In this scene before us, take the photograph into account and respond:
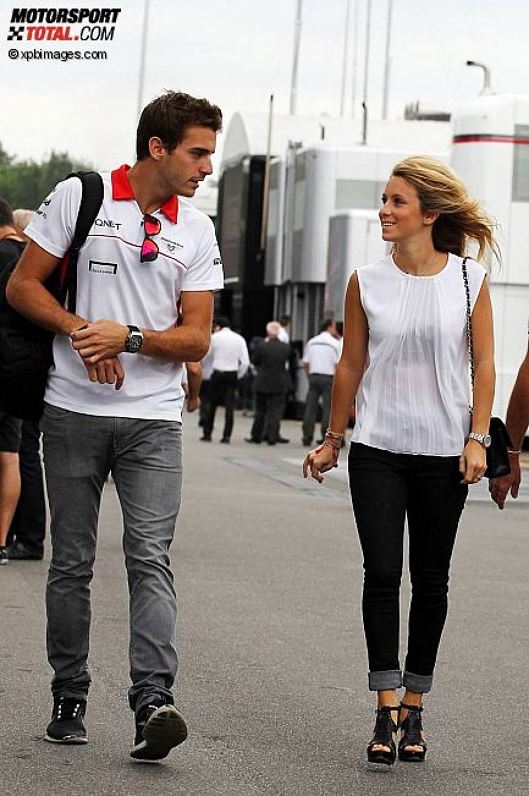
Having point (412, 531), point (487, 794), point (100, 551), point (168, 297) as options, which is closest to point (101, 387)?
point (168, 297)

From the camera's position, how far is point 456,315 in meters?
5.97

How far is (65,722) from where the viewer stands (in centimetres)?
592

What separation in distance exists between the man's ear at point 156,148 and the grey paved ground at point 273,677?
126 centimetres

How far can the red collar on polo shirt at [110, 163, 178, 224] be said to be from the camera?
19.3 feet

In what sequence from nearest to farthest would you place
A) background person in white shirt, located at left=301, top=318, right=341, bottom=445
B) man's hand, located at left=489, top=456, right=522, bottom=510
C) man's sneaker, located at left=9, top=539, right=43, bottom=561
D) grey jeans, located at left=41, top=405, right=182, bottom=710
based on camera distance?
grey jeans, located at left=41, top=405, right=182, bottom=710 < man's hand, located at left=489, top=456, right=522, bottom=510 < man's sneaker, located at left=9, top=539, right=43, bottom=561 < background person in white shirt, located at left=301, top=318, right=341, bottom=445

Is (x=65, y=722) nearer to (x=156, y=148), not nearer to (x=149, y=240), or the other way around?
(x=149, y=240)

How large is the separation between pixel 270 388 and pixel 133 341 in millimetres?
21869

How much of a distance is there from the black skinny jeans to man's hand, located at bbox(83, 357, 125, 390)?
809 mm

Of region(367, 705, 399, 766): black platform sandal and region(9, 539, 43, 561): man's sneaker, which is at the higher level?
region(367, 705, 399, 766): black platform sandal

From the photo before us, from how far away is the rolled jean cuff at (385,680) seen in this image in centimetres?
588

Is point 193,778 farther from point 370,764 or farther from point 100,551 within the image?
point 100,551

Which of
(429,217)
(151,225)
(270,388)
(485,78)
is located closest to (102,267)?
(151,225)

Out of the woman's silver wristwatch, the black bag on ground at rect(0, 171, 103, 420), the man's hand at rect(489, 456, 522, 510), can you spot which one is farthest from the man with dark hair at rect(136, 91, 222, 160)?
the man's hand at rect(489, 456, 522, 510)

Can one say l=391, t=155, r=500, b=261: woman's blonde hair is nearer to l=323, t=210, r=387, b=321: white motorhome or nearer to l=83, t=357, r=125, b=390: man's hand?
l=83, t=357, r=125, b=390: man's hand
